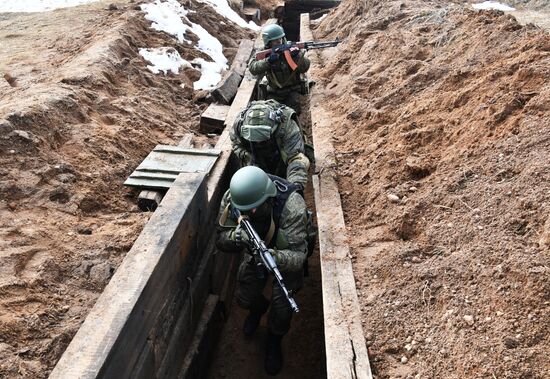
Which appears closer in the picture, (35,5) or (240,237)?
(240,237)

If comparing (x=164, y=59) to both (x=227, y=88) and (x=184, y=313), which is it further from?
(x=184, y=313)

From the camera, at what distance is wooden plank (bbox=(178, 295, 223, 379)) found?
4.78 meters

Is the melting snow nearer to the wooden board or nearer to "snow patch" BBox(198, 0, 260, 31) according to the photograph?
"snow patch" BBox(198, 0, 260, 31)

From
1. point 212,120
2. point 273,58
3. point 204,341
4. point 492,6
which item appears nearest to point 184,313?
point 204,341

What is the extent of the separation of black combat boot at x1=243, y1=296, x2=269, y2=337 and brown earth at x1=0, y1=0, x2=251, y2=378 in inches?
60.1

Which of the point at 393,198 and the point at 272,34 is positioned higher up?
the point at 272,34

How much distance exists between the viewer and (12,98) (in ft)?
19.4

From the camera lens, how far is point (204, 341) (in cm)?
515

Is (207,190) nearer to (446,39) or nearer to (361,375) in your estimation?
(361,375)

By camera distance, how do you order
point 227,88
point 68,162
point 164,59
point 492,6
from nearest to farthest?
point 68,162
point 227,88
point 164,59
point 492,6

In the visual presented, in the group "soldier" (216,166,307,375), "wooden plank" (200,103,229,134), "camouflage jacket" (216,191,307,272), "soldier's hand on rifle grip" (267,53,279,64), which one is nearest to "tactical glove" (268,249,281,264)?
"soldier" (216,166,307,375)

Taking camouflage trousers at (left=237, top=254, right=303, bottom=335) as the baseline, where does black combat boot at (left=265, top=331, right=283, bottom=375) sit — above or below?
below

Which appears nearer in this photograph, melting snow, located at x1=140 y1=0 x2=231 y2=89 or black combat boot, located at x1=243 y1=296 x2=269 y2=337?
black combat boot, located at x1=243 y1=296 x2=269 y2=337

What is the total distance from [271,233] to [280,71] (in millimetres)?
3504
